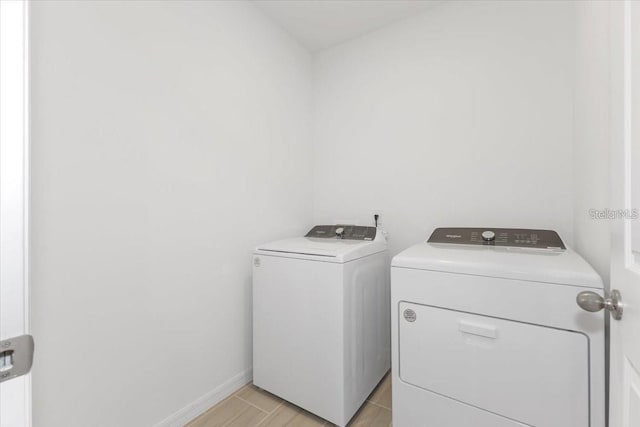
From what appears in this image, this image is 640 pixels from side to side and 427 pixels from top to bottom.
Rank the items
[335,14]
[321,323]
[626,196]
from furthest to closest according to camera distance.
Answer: [335,14], [321,323], [626,196]

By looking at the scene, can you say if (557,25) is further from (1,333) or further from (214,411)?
(214,411)

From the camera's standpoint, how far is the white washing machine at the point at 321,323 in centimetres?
142

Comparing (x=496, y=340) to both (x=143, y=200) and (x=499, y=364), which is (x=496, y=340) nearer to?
(x=499, y=364)

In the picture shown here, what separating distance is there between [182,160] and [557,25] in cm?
216

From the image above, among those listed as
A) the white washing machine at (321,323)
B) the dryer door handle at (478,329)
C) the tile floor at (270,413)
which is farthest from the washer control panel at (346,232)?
the tile floor at (270,413)

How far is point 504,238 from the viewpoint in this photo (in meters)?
1.48

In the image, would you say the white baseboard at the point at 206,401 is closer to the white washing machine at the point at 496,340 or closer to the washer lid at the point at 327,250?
the washer lid at the point at 327,250

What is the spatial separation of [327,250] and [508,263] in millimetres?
806

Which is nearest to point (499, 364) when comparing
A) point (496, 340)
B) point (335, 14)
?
point (496, 340)

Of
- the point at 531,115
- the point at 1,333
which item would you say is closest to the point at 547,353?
the point at 531,115

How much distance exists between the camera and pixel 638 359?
546 mm

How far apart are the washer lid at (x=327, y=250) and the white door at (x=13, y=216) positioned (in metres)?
1.09

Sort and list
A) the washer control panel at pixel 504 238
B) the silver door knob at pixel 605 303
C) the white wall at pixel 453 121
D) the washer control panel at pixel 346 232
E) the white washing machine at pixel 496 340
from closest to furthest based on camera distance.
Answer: the silver door knob at pixel 605 303, the white washing machine at pixel 496 340, the washer control panel at pixel 504 238, the white wall at pixel 453 121, the washer control panel at pixel 346 232

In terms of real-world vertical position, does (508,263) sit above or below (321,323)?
above
